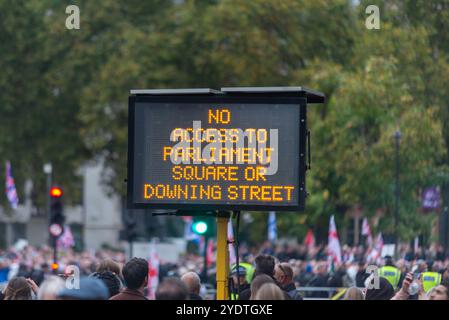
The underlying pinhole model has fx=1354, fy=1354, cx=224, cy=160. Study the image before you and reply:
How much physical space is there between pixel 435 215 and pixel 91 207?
44.3m

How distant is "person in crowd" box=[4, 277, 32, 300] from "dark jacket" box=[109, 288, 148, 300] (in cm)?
70

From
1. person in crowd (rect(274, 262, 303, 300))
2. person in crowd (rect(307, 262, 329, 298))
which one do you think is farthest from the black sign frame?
person in crowd (rect(307, 262, 329, 298))

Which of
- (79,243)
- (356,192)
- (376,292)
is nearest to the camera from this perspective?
(376,292)

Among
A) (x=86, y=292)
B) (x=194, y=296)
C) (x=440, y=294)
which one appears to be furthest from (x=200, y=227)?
(x=86, y=292)

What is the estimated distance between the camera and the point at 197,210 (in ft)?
36.6

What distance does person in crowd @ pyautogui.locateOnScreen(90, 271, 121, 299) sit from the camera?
11746 mm

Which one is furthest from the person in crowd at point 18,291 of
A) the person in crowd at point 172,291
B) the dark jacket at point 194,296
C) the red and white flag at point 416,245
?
the red and white flag at point 416,245

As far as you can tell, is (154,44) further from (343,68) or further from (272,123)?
(272,123)

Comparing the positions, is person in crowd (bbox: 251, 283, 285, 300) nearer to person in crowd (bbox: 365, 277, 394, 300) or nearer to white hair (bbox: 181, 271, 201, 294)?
white hair (bbox: 181, 271, 201, 294)

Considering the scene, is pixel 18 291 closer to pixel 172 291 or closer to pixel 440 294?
pixel 172 291

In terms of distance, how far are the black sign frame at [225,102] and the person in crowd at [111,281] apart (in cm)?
93

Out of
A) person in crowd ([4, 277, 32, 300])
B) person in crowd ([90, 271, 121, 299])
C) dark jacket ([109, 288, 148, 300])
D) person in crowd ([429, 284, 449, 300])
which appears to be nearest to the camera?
dark jacket ([109, 288, 148, 300])

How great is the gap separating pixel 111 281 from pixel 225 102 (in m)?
2.02
